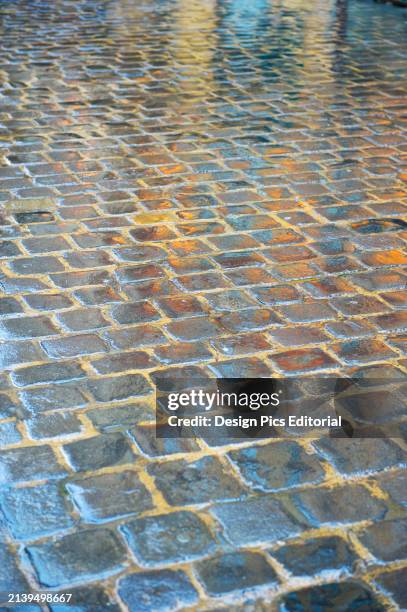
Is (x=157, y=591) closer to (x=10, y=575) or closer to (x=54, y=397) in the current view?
(x=10, y=575)

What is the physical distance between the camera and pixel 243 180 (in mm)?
5797

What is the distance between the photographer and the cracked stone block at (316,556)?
8.33 ft

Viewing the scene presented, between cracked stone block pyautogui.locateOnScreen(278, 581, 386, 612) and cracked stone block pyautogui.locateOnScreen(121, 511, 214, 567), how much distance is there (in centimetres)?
29

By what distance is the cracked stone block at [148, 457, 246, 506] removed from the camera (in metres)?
2.83

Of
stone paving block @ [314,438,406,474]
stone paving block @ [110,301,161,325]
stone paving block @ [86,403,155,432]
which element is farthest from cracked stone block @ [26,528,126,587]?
stone paving block @ [110,301,161,325]

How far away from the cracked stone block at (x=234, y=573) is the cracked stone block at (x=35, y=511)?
0.44 meters

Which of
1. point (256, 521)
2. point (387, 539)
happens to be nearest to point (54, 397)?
point (256, 521)

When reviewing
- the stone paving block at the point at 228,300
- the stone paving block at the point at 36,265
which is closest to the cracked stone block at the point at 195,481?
the stone paving block at the point at 228,300

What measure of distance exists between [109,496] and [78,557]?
29cm

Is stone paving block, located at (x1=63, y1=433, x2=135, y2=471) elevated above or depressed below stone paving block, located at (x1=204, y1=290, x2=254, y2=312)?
below

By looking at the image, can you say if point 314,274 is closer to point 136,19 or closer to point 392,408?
point 392,408

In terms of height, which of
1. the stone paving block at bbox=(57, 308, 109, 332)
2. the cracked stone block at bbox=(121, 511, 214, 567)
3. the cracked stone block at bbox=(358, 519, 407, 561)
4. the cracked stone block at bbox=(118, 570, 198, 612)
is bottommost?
the cracked stone block at bbox=(118, 570, 198, 612)

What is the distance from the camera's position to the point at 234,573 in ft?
8.26

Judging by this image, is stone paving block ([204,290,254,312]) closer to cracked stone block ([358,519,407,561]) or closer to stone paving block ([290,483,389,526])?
stone paving block ([290,483,389,526])
